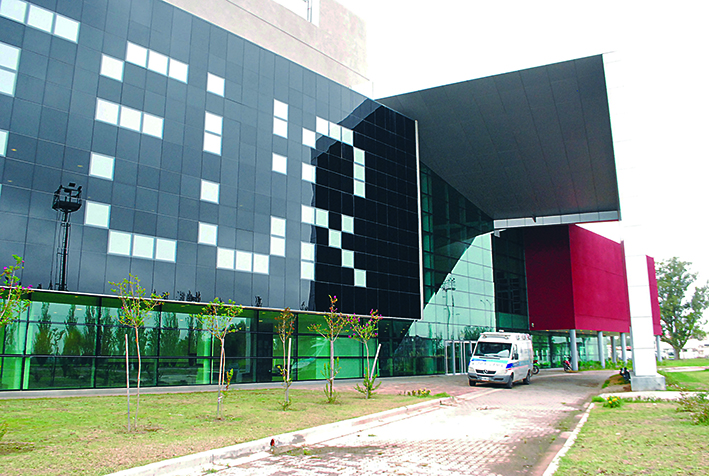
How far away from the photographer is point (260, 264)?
87.5 ft

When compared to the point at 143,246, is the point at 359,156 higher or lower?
higher

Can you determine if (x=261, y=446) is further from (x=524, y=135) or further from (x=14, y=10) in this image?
(x=524, y=135)

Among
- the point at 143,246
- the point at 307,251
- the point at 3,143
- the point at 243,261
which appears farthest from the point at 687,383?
the point at 3,143

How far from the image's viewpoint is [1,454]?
28.0 feet

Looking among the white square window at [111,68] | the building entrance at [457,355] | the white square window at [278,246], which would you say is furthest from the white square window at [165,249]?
the building entrance at [457,355]

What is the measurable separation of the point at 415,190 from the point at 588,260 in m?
23.3

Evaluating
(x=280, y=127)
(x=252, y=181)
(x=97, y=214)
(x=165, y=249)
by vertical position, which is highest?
(x=280, y=127)

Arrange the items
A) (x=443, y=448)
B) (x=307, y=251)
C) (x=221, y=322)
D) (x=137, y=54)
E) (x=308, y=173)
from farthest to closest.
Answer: (x=308, y=173) < (x=307, y=251) < (x=221, y=322) < (x=137, y=54) < (x=443, y=448)

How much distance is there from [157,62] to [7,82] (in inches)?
252

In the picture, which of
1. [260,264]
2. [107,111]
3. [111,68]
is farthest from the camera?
[260,264]

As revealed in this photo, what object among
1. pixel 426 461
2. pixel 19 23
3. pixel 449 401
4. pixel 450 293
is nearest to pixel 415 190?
pixel 450 293

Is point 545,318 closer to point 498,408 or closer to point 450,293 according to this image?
point 450,293

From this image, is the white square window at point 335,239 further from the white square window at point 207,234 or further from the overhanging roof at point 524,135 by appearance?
the overhanging roof at point 524,135

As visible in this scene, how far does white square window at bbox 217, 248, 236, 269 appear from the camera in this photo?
2491cm
